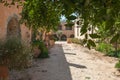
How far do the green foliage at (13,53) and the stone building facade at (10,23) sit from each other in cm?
119

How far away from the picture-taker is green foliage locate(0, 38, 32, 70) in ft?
29.0

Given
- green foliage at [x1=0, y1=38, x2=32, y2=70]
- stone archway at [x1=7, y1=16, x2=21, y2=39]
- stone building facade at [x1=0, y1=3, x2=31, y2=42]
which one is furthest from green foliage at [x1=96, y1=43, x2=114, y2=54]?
green foliage at [x1=0, y1=38, x2=32, y2=70]

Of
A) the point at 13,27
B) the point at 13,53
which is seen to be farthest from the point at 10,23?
the point at 13,53

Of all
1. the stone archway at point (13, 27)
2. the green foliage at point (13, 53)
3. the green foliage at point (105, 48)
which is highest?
the stone archway at point (13, 27)

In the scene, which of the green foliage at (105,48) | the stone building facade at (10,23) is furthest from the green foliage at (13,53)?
the green foliage at (105,48)

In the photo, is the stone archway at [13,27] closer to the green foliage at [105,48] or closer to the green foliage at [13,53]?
the green foliage at [13,53]

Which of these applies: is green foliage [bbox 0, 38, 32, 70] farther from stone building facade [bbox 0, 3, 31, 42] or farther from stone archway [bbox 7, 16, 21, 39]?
stone archway [bbox 7, 16, 21, 39]

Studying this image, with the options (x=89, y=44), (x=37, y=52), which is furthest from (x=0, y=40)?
(x=89, y=44)

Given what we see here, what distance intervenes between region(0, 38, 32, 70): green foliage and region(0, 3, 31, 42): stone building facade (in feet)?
3.90

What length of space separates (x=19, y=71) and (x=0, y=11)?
8.82 ft

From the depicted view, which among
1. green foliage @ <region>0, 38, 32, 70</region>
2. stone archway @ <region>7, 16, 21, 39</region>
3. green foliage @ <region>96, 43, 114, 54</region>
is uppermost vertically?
stone archway @ <region>7, 16, 21, 39</region>

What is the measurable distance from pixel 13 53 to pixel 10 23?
4349 millimetres

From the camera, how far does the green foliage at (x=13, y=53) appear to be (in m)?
8.84

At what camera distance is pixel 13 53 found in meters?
9.05
